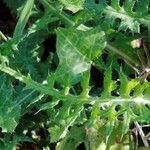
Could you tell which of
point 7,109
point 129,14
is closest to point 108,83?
point 129,14

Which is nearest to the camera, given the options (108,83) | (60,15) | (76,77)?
(108,83)

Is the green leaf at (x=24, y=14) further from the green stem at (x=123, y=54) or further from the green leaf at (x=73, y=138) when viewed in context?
the green leaf at (x=73, y=138)

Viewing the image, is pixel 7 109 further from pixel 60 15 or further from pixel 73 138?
pixel 60 15

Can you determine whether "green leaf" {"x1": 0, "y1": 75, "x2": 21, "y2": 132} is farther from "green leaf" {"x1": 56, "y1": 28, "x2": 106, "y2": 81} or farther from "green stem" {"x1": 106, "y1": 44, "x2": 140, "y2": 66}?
"green stem" {"x1": 106, "y1": 44, "x2": 140, "y2": 66}

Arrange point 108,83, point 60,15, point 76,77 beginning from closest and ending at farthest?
point 108,83, point 76,77, point 60,15

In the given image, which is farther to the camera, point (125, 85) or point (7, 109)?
point (7, 109)

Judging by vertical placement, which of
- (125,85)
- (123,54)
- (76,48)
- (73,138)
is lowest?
(73,138)

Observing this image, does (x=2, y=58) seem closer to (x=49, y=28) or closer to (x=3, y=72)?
(x=3, y=72)
